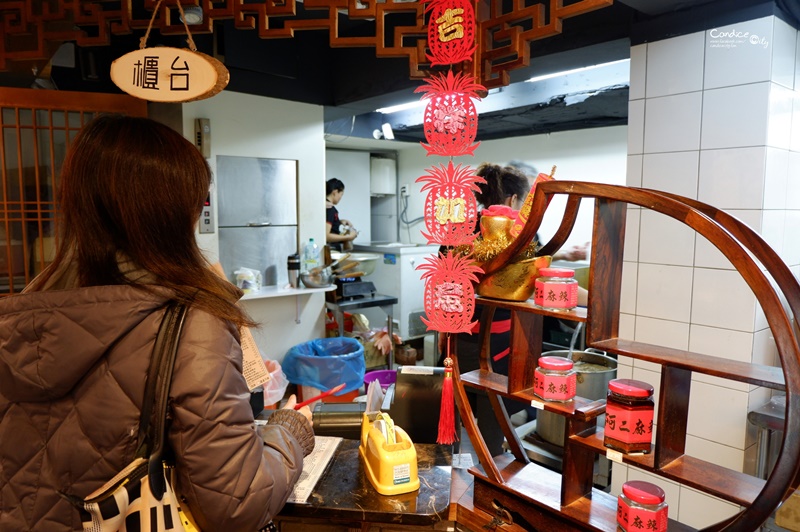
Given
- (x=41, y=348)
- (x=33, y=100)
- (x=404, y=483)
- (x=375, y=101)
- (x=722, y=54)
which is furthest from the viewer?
(x=375, y=101)

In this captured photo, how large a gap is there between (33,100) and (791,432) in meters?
3.59

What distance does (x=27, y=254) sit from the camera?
2.97 meters

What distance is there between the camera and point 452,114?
4.83ft

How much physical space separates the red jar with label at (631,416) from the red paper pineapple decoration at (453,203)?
580 millimetres

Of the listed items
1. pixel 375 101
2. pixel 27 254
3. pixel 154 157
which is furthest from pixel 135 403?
pixel 375 101

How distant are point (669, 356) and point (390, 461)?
72 cm

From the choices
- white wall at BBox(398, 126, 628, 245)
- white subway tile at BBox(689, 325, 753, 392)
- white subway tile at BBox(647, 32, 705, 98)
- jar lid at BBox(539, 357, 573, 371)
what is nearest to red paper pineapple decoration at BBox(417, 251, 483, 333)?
jar lid at BBox(539, 357, 573, 371)

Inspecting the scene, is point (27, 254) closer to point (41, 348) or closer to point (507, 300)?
point (41, 348)

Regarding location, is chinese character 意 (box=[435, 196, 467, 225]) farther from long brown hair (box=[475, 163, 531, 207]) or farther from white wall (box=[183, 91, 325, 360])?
white wall (box=[183, 91, 325, 360])

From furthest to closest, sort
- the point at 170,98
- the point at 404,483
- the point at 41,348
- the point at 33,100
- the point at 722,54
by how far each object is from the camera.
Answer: the point at 33,100, the point at 722,54, the point at 170,98, the point at 404,483, the point at 41,348

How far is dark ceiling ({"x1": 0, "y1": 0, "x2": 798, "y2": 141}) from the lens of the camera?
228 centimetres

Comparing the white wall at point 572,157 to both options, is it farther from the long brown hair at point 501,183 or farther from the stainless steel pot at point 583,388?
the stainless steel pot at point 583,388

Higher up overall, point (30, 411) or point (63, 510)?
point (30, 411)

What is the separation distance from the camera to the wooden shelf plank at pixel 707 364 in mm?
972
